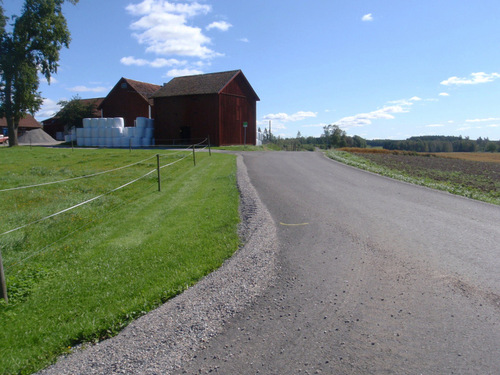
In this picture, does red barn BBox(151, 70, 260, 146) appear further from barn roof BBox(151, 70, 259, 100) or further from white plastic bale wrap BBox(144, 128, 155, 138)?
white plastic bale wrap BBox(144, 128, 155, 138)

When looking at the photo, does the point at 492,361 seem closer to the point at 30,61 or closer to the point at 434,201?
the point at 434,201

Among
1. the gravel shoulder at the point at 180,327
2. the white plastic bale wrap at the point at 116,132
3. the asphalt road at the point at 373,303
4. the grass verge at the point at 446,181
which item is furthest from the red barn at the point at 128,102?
the gravel shoulder at the point at 180,327

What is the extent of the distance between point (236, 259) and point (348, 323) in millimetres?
2419

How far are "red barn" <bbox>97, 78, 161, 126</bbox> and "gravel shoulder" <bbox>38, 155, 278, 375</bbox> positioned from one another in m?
44.5

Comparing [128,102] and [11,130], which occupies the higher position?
[128,102]

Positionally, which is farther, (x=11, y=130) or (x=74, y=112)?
(x=74, y=112)

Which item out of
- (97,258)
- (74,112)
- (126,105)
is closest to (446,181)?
(97,258)

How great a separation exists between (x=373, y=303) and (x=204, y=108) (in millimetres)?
38064

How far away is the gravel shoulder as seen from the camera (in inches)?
139

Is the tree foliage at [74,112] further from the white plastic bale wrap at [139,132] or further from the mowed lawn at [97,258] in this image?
the mowed lawn at [97,258]

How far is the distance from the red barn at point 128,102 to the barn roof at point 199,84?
15.9 feet

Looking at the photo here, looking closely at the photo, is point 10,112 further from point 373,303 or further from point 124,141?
point 373,303

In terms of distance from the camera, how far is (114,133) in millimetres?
42031


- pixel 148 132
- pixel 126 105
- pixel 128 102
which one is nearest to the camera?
pixel 148 132
